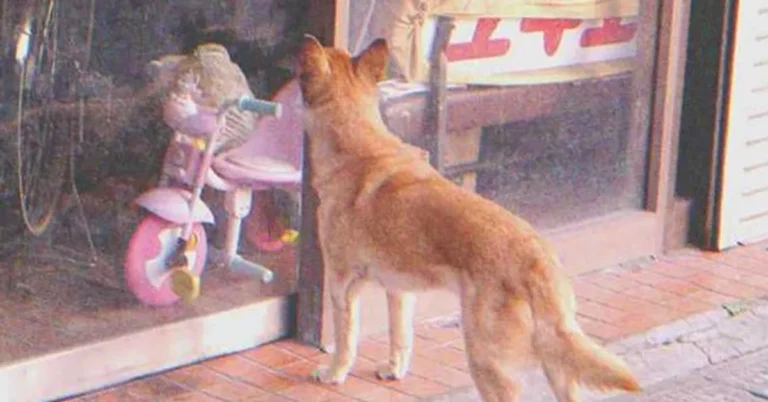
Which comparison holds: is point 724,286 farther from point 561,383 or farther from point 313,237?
point 561,383

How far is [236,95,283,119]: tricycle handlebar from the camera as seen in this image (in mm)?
6332

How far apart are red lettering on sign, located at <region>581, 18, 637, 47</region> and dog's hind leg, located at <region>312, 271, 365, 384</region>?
2.21 m

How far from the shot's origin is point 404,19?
23.0 feet

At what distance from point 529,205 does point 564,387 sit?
2.47 metres

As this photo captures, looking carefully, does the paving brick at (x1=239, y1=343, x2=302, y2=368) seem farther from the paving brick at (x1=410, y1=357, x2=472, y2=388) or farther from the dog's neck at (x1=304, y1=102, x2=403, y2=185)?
the dog's neck at (x1=304, y1=102, x2=403, y2=185)

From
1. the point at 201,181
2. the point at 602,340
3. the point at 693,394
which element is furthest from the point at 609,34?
the point at 201,181

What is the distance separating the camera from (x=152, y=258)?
6.46 meters

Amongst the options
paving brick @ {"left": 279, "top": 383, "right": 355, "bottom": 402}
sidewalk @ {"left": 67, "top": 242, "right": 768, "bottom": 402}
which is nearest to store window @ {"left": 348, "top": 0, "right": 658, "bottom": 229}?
sidewalk @ {"left": 67, "top": 242, "right": 768, "bottom": 402}

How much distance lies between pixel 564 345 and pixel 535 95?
254 cm

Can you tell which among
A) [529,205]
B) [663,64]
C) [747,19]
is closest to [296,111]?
Answer: [529,205]

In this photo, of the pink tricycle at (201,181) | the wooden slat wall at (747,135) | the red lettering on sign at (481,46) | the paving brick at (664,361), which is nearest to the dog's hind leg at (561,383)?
the paving brick at (664,361)

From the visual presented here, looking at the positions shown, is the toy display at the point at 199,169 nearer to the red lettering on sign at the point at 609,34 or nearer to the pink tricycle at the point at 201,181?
the pink tricycle at the point at 201,181

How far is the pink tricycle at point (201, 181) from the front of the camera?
21.1 ft

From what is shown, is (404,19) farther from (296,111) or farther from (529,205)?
(529,205)
